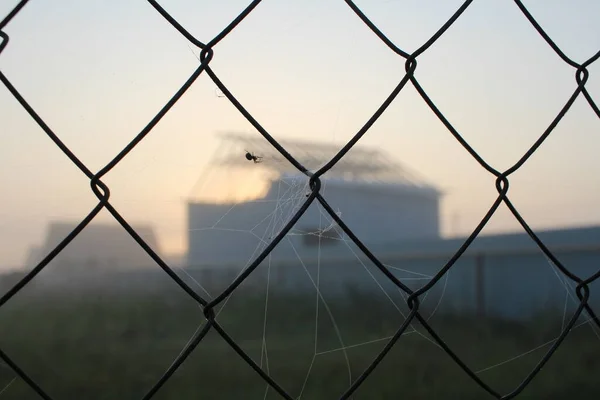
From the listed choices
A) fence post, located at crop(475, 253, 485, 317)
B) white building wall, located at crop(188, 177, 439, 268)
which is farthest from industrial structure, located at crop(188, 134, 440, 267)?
fence post, located at crop(475, 253, 485, 317)

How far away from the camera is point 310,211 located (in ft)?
2.86

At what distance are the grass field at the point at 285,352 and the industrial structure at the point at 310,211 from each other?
3.3 inches

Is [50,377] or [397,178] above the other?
[397,178]

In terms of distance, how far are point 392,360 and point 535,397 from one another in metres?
0.36

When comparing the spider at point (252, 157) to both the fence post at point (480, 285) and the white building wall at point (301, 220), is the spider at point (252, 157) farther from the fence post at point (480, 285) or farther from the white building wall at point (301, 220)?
the fence post at point (480, 285)

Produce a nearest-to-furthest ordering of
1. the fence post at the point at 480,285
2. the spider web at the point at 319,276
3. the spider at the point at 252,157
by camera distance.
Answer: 1. the spider at the point at 252,157
2. the spider web at the point at 319,276
3. the fence post at the point at 480,285

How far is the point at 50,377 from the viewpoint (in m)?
0.79

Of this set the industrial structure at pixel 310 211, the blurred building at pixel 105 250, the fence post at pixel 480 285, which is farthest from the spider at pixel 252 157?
the fence post at pixel 480 285

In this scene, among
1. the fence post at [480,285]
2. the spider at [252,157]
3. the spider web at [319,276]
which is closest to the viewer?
the spider at [252,157]

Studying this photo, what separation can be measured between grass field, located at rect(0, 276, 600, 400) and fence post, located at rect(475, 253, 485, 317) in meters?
0.02

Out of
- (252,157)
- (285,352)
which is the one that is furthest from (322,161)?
(285,352)

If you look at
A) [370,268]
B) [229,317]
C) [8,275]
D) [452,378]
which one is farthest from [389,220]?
[8,275]

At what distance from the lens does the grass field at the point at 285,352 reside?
0.75 metres

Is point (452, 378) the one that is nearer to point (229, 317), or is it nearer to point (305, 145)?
point (229, 317)
